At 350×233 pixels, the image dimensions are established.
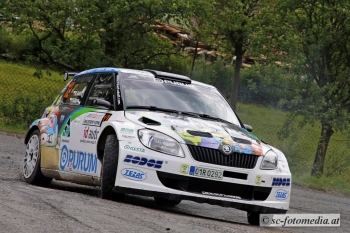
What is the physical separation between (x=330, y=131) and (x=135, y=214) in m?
14.4

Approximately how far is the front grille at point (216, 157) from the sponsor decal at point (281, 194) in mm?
573

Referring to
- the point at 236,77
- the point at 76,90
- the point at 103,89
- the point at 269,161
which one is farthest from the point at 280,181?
the point at 236,77

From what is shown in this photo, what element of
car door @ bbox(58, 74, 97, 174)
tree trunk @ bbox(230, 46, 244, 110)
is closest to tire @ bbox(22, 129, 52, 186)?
car door @ bbox(58, 74, 97, 174)

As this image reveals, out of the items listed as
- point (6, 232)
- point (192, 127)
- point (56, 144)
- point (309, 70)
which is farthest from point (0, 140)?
point (6, 232)

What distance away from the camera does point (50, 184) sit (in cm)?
1155

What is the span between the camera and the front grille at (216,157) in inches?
344

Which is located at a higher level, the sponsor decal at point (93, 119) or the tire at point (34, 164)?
the sponsor decal at point (93, 119)

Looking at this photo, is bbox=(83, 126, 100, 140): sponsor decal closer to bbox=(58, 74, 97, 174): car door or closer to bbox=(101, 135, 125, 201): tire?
bbox=(58, 74, 97, 174): car door

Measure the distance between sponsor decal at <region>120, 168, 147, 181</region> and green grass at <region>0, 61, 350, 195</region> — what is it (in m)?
9.51

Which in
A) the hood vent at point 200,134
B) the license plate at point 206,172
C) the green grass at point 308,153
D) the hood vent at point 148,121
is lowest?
the green grass at point 308,153

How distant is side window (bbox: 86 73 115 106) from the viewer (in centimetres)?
1023

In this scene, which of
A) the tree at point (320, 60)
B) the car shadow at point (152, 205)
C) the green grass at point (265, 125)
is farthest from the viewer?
the tree at point (320, 60)

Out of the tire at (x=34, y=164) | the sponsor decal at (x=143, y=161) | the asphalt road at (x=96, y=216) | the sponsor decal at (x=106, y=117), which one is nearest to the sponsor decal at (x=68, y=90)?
the tire at (x=34, y=164)

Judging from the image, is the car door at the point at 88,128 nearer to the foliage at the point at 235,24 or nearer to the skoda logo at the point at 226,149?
the skoda logo at the point at 226,149
